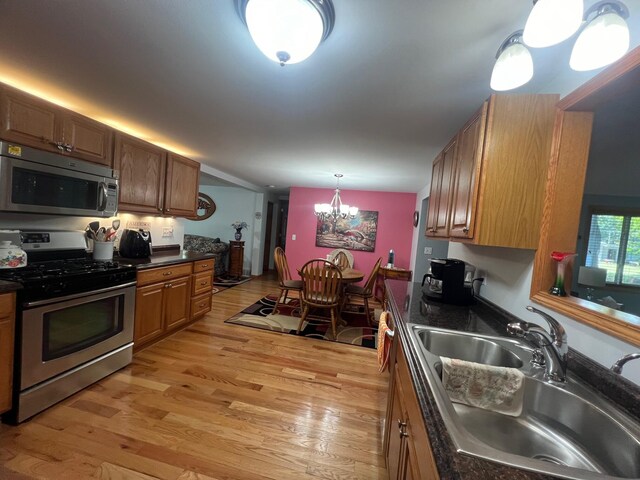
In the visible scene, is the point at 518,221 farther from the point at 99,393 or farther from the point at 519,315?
the point at 99,393

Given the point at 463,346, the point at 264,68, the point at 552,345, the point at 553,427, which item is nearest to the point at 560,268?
the point at 552,345

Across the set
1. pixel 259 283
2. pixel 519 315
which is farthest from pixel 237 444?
pixel 259 283

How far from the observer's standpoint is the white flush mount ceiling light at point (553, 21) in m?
0.77

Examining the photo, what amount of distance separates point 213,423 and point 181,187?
262 centimetres

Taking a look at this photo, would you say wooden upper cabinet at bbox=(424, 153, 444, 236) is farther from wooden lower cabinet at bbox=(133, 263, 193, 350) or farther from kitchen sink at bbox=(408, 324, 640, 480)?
wooden lower cabinet at bbox=(133, 263, 193, 350)

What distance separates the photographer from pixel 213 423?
172cm

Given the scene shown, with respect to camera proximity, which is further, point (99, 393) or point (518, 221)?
point (99, 393)

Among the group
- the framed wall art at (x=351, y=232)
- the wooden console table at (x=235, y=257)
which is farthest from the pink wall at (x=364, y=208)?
the wooden console table at (x=235, y=257)

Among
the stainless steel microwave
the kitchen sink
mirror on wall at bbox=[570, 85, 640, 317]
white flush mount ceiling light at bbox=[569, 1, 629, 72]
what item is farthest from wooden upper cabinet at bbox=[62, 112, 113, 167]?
mirror on wall at bbox=[570, 85, 640, 317]

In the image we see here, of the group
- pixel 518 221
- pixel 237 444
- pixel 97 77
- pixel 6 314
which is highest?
pixel 97 77

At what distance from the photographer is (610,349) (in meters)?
0.89

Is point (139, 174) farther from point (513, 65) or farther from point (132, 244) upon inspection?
point (513, 65)

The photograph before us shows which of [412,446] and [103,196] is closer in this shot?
[412,446]

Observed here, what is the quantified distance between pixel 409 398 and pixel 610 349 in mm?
685
